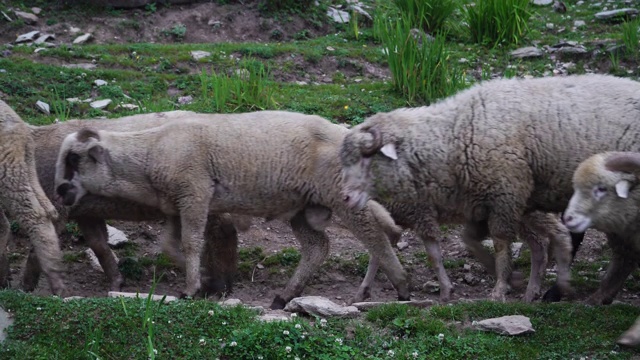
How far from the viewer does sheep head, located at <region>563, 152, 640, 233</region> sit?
7598 millimetres

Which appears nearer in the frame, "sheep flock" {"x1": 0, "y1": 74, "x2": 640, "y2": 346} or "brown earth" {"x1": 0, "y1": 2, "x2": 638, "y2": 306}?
"sheep flock" {"x1": 0, "y1": 74, "x2": 640, "y2": 346}

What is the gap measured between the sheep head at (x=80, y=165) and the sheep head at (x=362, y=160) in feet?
8.12

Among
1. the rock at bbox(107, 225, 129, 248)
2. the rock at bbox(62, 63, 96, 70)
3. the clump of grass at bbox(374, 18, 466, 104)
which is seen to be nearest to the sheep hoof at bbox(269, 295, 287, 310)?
the rock at bbox(107, 225, 129, 248)

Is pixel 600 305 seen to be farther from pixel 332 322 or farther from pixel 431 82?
pixel 431 82

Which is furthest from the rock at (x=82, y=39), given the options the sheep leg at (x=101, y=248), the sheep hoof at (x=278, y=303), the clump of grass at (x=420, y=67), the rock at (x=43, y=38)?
the sheep hoof at (x=278, y=303)

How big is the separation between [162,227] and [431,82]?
4.18 metres

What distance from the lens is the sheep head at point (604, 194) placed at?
7.60 m

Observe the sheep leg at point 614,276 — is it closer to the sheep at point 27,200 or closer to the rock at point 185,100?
the sheep at point 27,200

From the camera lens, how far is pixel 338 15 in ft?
58.0

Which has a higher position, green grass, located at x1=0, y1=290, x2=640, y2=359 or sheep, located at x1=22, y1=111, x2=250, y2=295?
green grass, located at x1=0, y1=290, x2=640, y2=359

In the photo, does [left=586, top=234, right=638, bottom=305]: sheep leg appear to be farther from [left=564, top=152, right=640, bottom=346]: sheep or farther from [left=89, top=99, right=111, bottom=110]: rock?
[left=89, top=99, right=111, bottom=110]: rock

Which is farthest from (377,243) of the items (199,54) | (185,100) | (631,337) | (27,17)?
(27,17)

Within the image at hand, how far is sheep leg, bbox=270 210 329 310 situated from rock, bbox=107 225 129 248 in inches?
88.8

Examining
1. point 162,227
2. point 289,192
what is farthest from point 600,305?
point 162,227
